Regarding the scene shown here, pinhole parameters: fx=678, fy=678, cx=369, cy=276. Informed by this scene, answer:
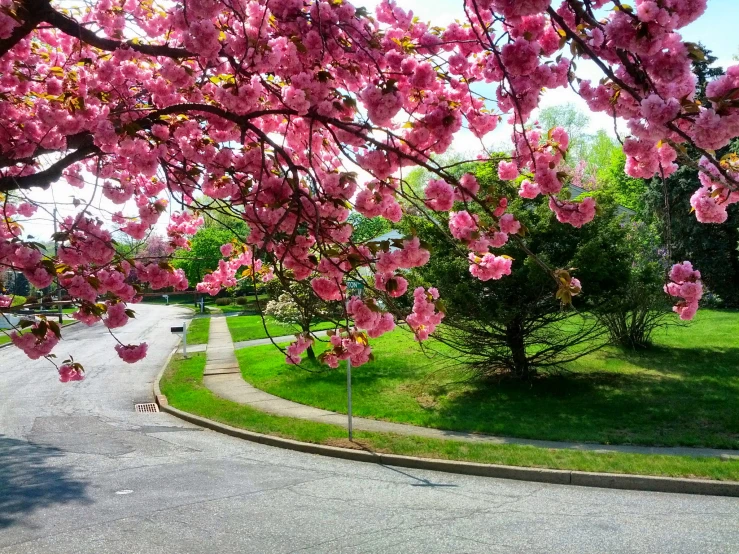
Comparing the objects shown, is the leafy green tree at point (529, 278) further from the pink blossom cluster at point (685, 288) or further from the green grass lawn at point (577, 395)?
the pink blossom cluster at point (685, 288)

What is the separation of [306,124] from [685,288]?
2510 mm

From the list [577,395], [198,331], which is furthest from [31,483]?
[198,331]

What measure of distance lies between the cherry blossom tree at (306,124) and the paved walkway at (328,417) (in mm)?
6000

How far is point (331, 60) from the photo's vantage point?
4020 mm

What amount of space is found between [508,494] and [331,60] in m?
5.35

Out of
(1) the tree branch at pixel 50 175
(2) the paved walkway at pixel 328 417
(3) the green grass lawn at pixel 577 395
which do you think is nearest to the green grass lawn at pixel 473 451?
(2) the paved walkway at pixel 328 417

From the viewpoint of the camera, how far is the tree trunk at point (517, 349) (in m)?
12.8

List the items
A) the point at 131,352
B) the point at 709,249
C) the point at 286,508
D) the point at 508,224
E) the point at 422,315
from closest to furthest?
the point at 508,224
the point at 422,315
the point at 131,352
the point at 286,508
the point at 709,249

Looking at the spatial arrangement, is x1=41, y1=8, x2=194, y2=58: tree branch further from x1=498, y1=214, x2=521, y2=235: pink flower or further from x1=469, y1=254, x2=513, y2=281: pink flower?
x1=469, y1=254, x2=513, y2=281: pink flower

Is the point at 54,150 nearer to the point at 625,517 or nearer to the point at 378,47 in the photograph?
the point at 378,47

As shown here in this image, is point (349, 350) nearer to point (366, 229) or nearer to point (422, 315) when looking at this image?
point (422, 315)

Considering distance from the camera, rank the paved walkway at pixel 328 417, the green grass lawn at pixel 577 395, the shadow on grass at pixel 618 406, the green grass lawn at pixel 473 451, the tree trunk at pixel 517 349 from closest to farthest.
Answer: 1. the green grass lawn at pixel 473 451
2. the paved walkway at pixel 328 417
3. the shadow on grass at pixel 618 406
4. the green grass lawn at pixel 577 395
5. the tree trunk at pixel 517 349

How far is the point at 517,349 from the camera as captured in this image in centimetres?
1308

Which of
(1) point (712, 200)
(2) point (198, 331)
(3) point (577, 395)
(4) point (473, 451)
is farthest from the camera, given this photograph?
(2) point (198, 331)
